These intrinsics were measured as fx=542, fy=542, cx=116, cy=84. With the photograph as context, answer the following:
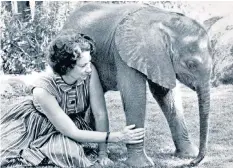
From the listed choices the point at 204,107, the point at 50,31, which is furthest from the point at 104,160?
the point at 50,31

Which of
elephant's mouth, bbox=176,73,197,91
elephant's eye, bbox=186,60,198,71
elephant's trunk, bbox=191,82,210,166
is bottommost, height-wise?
elephant's trunk, bbox=191,82,210,166

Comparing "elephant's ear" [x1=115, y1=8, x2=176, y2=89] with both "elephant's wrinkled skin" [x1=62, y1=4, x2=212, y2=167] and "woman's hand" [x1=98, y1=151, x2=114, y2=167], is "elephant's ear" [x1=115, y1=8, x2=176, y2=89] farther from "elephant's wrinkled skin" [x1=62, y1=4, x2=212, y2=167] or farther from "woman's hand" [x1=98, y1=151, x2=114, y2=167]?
"woman's hand" [x1=98, y1=151, x2=114, y2=167]

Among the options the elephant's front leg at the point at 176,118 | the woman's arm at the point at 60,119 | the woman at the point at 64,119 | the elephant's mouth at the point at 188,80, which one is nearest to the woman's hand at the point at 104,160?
the woman at the point at 64,119

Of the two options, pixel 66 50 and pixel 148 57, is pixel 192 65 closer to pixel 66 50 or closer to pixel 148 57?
pixel 148 57

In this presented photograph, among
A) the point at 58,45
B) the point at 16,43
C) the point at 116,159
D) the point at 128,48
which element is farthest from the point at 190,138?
the point at 16,43

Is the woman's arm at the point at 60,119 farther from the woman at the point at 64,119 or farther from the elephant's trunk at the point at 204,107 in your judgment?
the elephant's trunk at the point at 204,107

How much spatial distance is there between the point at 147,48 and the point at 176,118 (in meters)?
0.31

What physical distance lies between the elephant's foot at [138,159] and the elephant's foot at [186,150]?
0.38 feet

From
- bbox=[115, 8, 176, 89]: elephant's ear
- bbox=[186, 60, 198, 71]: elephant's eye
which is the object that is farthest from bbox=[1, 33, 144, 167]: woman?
bbox=[186, 60, 198, 71]: elephant's eye

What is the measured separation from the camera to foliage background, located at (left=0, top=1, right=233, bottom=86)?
1851 millimetres

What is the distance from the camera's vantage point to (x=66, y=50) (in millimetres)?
1680

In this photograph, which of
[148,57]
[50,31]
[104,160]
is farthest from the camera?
[50,31]

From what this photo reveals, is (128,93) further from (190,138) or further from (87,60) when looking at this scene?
(190,138)

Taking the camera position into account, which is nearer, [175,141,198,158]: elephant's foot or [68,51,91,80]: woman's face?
[68,51,91,80]: woman's face
